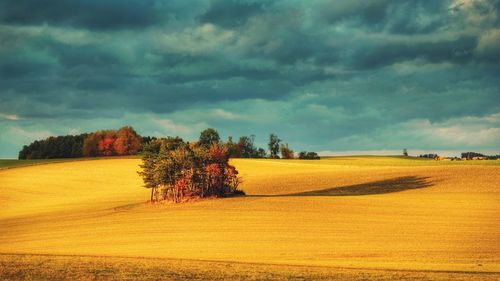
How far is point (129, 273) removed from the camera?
1891 cm

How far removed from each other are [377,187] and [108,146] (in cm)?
9195

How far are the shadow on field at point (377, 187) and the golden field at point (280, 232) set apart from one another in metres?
0.21

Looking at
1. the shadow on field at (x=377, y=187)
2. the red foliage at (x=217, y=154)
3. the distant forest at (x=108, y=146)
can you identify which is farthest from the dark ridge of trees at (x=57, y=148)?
the red foliage at (x=217, y=154)

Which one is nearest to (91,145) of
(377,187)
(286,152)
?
(286,152)

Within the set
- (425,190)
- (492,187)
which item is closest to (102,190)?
(425,190)

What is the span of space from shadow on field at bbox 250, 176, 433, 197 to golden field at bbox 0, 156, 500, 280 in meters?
0.21

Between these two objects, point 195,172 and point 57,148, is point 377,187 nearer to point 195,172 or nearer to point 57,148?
point 195,172

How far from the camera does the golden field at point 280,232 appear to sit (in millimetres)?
20672

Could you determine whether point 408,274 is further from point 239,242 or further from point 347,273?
point 239,242

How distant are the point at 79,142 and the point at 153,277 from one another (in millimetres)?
136925

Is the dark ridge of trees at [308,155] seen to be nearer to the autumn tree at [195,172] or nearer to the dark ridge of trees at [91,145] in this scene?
the dark ridge of trees at [91,145]

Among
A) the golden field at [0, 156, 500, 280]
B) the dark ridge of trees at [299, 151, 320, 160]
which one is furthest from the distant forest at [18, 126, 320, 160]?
the golden field at [0, 156, 500, 280]

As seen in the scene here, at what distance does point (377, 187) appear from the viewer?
2454 inches

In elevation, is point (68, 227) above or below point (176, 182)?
below
